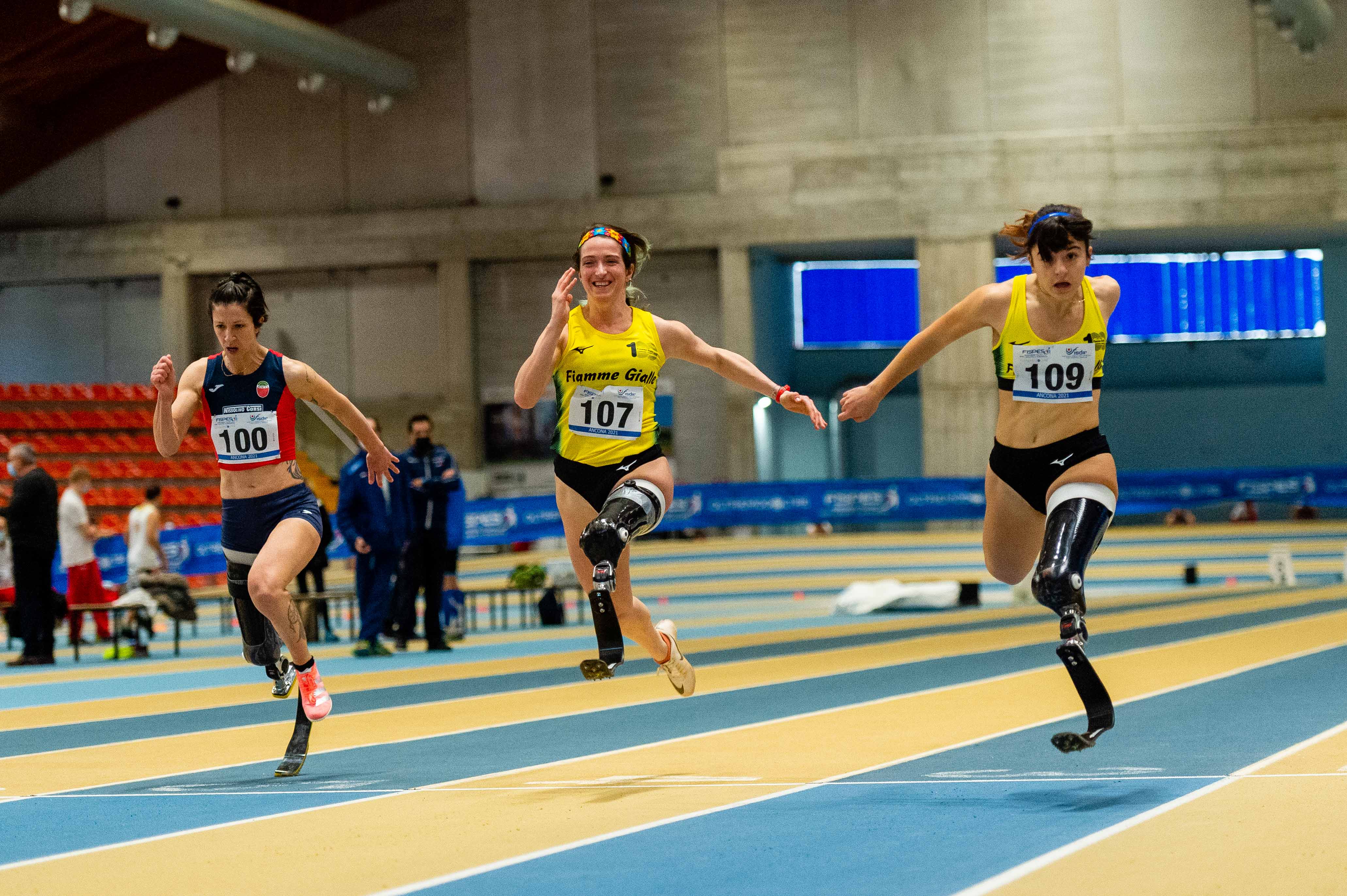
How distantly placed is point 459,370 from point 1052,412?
91.1ft

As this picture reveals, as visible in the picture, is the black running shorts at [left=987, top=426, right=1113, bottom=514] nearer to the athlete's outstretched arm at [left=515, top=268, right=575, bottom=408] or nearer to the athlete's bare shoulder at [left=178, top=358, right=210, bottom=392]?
the athlete's outstretched arm at [left=515, top=268, right=575, bottom=408]

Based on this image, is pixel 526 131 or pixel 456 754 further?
pixel 526 131

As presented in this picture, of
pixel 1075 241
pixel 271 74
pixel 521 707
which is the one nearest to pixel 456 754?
pixel 521 707

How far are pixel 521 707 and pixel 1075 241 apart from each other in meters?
4.63

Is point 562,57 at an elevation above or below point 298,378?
above

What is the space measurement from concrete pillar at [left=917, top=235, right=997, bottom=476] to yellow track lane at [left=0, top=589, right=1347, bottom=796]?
55.6 ft

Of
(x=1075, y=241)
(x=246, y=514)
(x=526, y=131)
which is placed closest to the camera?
(x=1075, y=241)

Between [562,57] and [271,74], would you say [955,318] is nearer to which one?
[562,57]

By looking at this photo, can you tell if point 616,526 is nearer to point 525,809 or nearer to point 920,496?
point 525,809

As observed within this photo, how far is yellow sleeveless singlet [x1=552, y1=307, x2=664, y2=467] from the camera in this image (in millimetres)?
6230

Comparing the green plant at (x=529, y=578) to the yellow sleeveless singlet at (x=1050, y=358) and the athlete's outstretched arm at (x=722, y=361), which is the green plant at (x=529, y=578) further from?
the yellow sleeveless singlet at (x=1050, y=358)

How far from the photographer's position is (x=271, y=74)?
33750mm

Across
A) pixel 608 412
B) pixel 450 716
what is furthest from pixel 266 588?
pixel 450 716

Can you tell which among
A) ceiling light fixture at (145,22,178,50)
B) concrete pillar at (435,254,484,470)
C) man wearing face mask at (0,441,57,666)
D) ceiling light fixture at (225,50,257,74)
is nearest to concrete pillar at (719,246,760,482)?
concrete pillar at (435,254,484,470)
